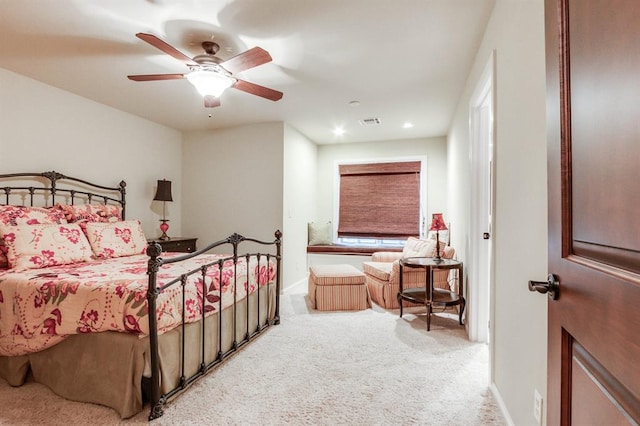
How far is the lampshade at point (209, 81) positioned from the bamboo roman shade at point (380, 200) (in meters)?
3.69

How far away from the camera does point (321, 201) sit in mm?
6125

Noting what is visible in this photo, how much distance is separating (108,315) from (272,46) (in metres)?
2.20

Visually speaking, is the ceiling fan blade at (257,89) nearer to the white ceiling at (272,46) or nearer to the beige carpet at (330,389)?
the white ceiling at (272,46)

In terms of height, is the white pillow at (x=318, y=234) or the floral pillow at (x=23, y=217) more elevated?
the floral pillow at (x=23, y=217)

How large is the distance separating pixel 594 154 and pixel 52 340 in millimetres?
2793

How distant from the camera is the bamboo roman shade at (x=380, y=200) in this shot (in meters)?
5.68

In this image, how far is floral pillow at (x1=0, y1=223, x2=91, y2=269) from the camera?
247 centimetres

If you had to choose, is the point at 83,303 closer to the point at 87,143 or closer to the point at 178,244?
the point at 178,244

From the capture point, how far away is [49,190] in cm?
336

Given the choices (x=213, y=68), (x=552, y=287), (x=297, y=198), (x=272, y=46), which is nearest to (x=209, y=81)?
(x=213, y=68)

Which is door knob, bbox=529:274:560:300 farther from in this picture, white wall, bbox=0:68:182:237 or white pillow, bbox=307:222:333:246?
white pillow, bbox=307:222:333:246

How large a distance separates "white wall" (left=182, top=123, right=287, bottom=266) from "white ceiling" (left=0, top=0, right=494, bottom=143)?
0.79 metres

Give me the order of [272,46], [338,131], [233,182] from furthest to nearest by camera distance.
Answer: [338,131], [233,182], [272,46]

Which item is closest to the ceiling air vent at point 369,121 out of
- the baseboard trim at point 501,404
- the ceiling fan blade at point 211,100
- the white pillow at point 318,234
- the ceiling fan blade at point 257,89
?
the white pillow at point 318,234
